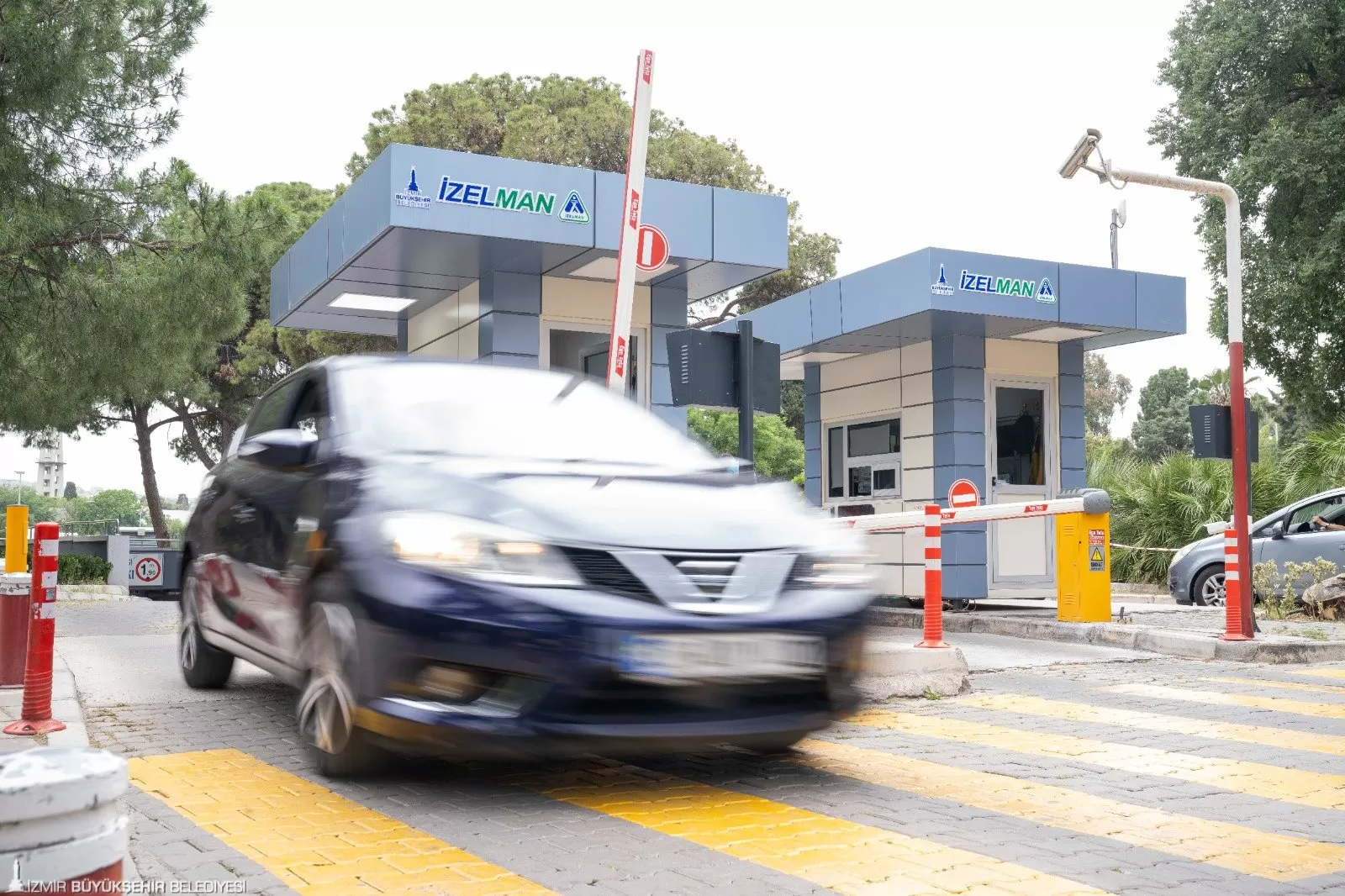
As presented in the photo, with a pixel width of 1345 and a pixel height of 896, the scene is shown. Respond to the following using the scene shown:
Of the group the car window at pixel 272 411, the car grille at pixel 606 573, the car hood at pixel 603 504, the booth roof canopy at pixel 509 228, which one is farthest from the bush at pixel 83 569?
the car grille at pixel 606 573

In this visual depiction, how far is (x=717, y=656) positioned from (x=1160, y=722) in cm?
384

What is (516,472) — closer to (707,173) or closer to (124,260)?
(124,260)

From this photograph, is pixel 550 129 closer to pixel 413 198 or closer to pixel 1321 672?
pixel 413 198

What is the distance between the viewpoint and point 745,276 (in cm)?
1351

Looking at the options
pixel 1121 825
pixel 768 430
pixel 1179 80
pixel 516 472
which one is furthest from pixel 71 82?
pixel 768 430

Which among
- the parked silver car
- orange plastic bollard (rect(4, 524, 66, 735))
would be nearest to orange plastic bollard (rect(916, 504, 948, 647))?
orange plastic bollard (rect(4, 524, 66, 735))

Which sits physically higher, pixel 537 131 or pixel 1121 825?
pixel 537 131

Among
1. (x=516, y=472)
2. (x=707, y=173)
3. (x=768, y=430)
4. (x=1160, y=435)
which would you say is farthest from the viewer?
(x=1160, y=435)

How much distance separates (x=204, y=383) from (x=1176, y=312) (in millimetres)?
30187

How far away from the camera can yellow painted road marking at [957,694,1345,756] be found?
20.9 feet

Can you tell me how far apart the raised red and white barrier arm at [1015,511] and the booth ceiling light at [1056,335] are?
229 centimetres

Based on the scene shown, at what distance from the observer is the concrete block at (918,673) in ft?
26.2

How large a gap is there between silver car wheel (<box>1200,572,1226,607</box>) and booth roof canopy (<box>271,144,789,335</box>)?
7.59 meters

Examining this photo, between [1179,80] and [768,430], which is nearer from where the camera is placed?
[1179,80]
